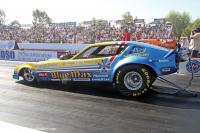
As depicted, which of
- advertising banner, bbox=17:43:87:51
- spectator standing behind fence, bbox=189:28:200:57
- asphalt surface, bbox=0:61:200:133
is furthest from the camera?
advertising banner, bbox=17:43:87:51

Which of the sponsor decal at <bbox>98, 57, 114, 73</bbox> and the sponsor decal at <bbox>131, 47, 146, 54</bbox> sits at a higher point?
the sponsor decal at <bbox>131, 47, 146, 54</bbox>

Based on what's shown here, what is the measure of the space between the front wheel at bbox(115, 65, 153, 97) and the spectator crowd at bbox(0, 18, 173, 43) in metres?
12.3

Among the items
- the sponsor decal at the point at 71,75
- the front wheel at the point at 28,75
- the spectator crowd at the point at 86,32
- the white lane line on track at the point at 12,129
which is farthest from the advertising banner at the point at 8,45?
the white lane line on track at the point at 12,129

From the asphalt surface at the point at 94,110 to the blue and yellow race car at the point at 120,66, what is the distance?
14.0 inches

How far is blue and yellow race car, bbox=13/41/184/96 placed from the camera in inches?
293

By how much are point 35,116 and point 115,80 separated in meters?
2.54

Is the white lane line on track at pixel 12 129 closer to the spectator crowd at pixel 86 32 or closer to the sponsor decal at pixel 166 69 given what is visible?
the sponsor decal at pixel 166 69

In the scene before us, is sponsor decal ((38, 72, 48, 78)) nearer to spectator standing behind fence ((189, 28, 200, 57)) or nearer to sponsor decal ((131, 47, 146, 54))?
sponsor decal ((131, 47, 146, 54))

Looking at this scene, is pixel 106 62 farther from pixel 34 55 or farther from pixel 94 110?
pixel 34 55

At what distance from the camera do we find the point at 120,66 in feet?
25.0

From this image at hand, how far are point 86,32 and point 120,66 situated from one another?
1956 cm

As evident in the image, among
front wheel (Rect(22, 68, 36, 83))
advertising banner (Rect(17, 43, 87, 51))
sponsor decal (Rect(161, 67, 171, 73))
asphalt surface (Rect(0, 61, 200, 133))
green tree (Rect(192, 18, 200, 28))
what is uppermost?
green tree (Rect(192, 18, 200, 28))

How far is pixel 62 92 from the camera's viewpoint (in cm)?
814

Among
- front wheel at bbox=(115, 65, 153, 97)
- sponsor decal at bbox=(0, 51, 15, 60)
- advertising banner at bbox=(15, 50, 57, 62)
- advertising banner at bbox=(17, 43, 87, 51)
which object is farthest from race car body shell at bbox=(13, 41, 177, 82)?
sponsor decal at bbox=(0, 51, 15, 60)
